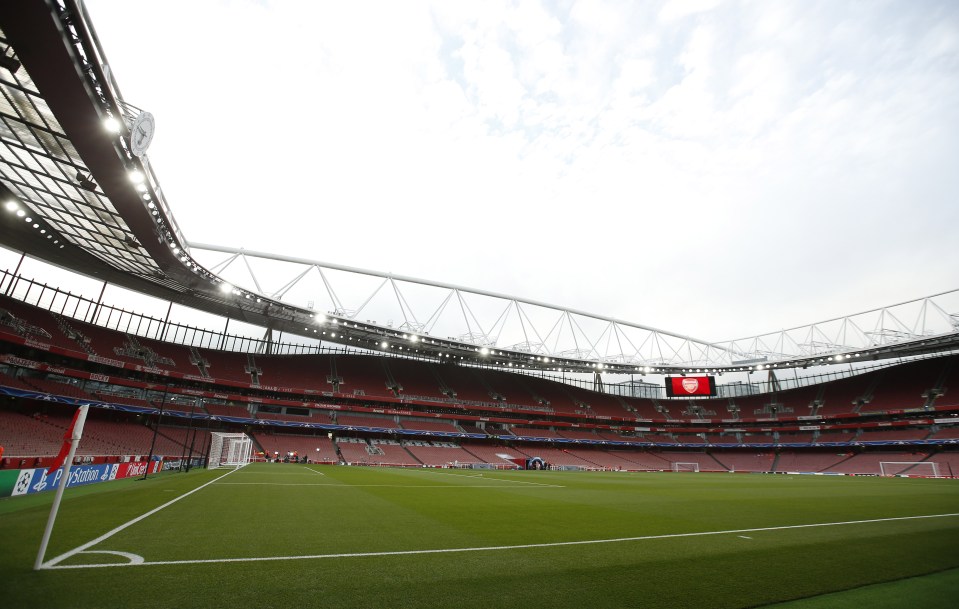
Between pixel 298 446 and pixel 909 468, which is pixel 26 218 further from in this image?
pixel 909 468

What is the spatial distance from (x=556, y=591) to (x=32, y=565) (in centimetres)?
621

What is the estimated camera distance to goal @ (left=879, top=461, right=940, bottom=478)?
143 feet

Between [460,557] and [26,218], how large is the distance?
35490mm

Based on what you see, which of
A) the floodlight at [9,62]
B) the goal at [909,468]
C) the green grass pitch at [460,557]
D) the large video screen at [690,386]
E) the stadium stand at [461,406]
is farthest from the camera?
the large video screen at [690,386]

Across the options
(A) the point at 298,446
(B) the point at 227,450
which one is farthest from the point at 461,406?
(B) the point at 227,450

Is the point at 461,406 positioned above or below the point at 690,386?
below

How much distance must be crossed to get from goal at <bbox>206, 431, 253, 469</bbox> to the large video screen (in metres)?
A: 56.5

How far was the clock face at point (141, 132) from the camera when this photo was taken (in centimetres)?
1554

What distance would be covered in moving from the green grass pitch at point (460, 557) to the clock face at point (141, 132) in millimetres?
12217

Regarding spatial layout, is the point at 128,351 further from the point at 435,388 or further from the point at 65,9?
the point at 65,9

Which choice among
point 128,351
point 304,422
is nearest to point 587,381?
point 304,422

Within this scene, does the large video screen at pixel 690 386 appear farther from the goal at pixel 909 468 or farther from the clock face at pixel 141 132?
the clock face at pixel 141 132

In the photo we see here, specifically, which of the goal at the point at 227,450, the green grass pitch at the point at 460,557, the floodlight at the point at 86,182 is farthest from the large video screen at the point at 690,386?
the floodlight at the point at 86,182

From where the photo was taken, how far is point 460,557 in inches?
245
